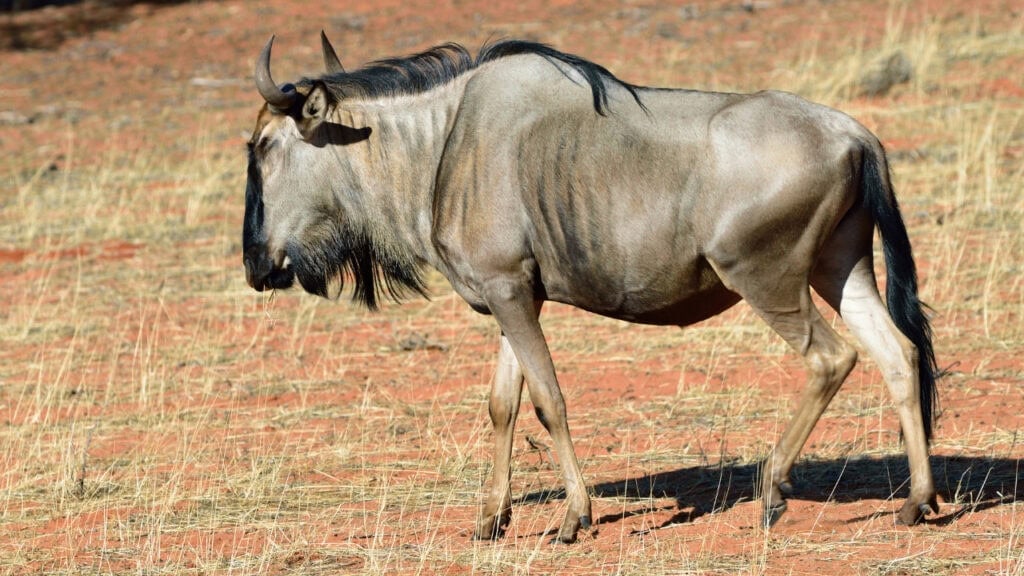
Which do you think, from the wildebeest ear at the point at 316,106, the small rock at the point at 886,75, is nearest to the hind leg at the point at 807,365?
the wildebeest ear at the point at 316,106

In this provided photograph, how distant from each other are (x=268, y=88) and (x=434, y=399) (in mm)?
2853

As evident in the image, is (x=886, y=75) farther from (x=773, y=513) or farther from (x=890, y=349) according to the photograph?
(x=773, y=513)

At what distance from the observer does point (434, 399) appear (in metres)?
8.70

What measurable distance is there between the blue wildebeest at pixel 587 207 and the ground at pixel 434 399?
47 cm

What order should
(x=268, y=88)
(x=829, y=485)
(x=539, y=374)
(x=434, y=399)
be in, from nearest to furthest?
(x=539, y=374) → (x=268, y=88) → (x=829, y=485) → (x=434, y=399)

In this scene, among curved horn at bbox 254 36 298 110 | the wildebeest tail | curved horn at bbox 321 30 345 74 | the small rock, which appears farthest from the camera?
the small rock

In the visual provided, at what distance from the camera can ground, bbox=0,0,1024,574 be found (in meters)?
6.12

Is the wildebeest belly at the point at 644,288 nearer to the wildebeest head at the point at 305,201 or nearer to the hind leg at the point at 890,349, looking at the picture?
the hind leg at the point at 890,349

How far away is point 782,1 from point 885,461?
17.5 meters

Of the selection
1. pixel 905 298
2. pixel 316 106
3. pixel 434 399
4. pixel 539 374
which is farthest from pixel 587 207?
pixel 434 399

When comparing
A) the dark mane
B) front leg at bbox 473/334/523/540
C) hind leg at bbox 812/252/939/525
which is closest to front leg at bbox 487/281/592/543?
front leg at bbox 473/334/523/540

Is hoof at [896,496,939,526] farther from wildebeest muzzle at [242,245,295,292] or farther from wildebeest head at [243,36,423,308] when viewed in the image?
wildebeest muzzle at [242,245,295,292]

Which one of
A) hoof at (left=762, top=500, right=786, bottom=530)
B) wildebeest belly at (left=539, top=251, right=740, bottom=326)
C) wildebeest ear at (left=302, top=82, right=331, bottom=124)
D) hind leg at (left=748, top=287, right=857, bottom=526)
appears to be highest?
wildebeest ear at (left=302, top=82, right=331, bottom=124)

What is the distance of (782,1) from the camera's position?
23.6 m
